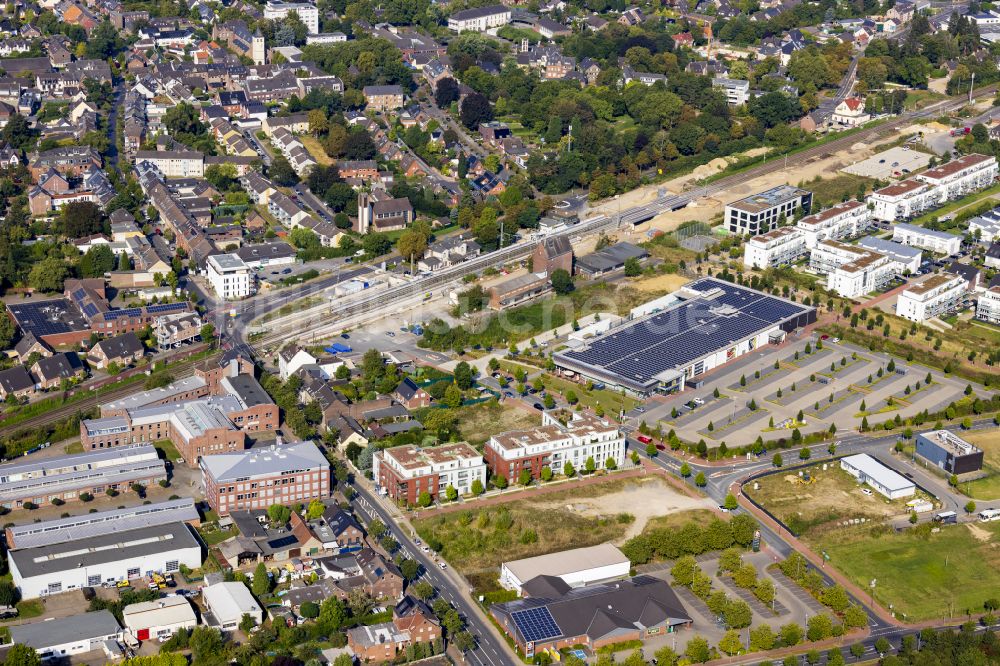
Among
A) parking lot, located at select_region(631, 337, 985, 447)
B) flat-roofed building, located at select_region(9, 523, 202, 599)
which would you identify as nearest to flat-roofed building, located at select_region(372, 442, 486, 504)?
flat-roofed building, located at select_region(9, 523, 202, 599)

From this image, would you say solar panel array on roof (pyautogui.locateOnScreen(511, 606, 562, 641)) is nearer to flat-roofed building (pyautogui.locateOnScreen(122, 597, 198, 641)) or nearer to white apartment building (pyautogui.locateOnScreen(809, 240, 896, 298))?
flat-roofed building (pyautogui.locateOnScreen(122, 597, 198, 641))

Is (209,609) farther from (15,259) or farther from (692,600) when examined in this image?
(15,259)

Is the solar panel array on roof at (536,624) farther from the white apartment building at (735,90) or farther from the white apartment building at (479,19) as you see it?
the white apartment building at (479,19)

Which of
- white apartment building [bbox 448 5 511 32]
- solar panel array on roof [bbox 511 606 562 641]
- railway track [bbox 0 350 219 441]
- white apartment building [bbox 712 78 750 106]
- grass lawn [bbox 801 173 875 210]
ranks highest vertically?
white apartment building [bbox 448 5 511 32]

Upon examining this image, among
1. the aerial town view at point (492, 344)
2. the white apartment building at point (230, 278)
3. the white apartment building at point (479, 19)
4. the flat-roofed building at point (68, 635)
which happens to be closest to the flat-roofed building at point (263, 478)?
the aerial town view at point (492, 344)

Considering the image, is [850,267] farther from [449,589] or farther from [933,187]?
A: [449,589]

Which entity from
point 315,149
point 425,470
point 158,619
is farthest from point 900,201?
point 158,619
